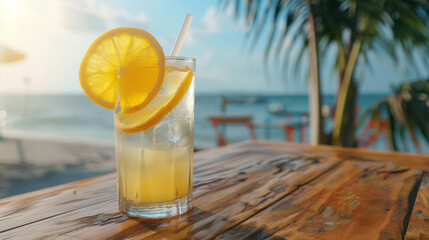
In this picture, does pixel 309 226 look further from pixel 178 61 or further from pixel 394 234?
pixel 178 61

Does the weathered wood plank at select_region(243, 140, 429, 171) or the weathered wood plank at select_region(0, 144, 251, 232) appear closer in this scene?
the weathered wood plank at select_region(0, 144, 251, 232)

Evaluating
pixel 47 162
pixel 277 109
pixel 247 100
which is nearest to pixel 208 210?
pixel 47 162

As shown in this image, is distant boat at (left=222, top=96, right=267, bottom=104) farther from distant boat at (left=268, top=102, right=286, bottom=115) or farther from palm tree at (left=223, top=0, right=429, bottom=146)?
palm tree at (left=223, top=0, right=429, bottom=146)

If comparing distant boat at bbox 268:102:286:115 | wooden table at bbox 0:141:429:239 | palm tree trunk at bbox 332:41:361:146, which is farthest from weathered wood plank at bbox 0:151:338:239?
distant boat at bbox 268:102:286:115

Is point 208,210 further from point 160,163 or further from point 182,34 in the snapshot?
point 182,34

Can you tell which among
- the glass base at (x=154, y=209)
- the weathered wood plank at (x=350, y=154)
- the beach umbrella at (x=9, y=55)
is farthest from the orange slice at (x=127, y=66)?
the beach umbrella at (x=9, y=55)

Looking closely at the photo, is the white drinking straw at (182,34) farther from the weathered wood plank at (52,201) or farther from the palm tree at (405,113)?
the palm tree at (405,113)

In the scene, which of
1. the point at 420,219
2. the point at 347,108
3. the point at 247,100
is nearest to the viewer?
the point at 420,219
